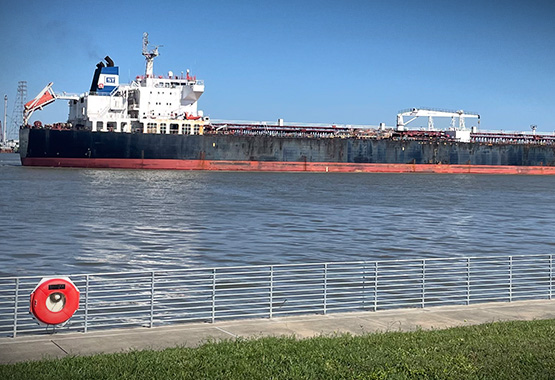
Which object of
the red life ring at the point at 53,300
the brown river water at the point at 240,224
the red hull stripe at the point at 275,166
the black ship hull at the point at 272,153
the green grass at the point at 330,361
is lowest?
the brown river water at the point at 240,224

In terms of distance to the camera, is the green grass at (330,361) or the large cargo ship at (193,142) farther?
the large cargo ship at (193,142)

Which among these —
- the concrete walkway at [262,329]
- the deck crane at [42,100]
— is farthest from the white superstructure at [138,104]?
the concrete walkway at [262,329]

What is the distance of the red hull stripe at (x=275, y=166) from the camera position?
177 feet

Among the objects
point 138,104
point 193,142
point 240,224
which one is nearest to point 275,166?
point 193,142

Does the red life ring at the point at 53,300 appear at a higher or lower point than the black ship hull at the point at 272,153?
lower

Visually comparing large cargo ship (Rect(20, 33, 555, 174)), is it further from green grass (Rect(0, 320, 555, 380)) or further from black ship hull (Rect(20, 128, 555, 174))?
green grass (Rect(0, 320, 555, 380))

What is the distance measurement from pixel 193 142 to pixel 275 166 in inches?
289

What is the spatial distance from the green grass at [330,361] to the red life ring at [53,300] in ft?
4.84

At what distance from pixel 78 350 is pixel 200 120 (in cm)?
4999

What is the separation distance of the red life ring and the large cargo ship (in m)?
45.6

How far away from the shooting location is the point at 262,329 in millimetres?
8961

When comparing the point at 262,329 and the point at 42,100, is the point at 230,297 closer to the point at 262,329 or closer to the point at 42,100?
the point at 262,329

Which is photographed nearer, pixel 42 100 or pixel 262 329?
pixel 262 329

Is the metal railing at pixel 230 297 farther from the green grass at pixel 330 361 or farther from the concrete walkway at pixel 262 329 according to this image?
the green grass at pixel 330 361
